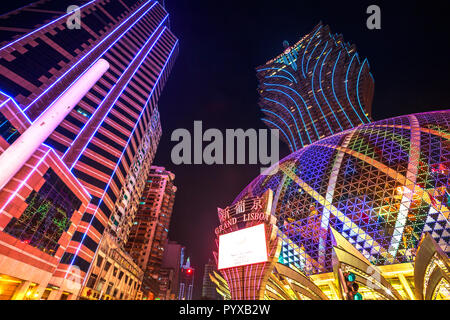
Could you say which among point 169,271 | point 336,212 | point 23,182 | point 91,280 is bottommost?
point 91,280

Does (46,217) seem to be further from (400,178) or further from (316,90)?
(316,90)

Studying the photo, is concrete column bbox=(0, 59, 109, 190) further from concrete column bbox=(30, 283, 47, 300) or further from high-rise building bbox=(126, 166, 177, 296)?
high-rise building bbox=(126, 166, 177, 296)

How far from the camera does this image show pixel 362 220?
33.7 metres

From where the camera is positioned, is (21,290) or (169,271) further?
(169,271)

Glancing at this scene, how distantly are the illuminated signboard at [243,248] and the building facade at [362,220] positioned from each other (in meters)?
0.14

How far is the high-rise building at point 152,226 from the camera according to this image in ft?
269

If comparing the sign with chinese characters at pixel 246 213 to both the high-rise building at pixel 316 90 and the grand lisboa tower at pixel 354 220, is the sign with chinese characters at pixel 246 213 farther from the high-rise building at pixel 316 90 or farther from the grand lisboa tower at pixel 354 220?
the high-rise building at pixel 316 90

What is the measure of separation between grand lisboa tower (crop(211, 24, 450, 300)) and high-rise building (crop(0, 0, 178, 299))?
738 inches

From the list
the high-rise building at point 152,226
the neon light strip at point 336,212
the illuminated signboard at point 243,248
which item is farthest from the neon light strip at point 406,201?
the high-rise building at point 152,226

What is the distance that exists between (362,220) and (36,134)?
136ft

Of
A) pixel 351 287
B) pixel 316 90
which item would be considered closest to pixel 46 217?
pixel 351 287
